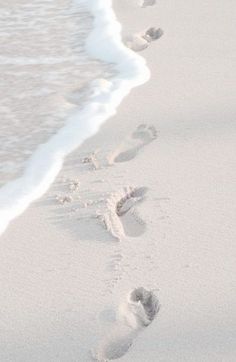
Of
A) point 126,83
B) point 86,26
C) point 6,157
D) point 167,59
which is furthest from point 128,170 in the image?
point 86,26

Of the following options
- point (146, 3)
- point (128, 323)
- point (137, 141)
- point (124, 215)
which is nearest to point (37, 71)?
point (137, 141)

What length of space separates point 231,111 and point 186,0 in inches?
68.5

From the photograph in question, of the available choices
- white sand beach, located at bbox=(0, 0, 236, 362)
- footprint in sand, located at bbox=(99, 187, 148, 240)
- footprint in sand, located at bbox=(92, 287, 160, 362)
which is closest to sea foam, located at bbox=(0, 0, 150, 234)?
white sand beach, located at bbox=(0, 0, 236, 362)

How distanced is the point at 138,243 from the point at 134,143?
0.75m

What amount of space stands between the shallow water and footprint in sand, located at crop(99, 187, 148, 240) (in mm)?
489

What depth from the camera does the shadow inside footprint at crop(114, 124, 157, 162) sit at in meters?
3.07

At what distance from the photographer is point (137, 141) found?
3164mm

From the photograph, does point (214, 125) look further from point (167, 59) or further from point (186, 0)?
point (186, 0)

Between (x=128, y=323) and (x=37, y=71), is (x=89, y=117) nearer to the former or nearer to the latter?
(x=37, y=71)

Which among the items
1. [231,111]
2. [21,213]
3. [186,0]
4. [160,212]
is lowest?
[160,212]

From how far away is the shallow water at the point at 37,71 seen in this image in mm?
3338

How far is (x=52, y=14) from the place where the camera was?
16.1ft

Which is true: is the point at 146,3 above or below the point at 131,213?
above

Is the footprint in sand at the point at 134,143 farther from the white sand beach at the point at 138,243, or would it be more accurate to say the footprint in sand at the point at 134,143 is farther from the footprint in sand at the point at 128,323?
the footprint in sand at the point at 128,323
